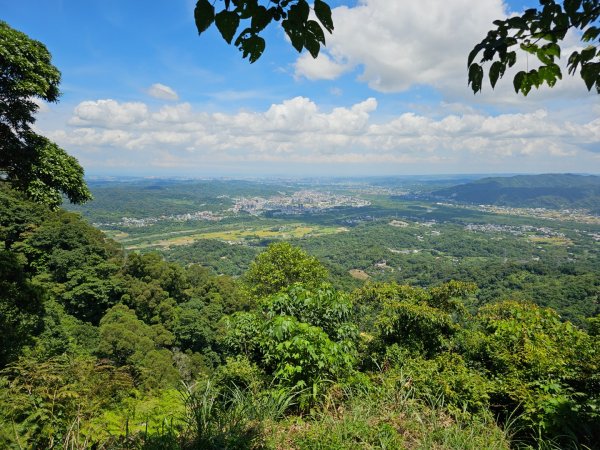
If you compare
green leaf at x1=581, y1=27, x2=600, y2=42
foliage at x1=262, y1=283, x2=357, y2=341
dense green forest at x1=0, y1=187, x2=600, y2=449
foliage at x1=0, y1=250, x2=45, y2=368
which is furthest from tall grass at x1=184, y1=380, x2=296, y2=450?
foliage at x1=0, y1=250, x2=45, y2=368

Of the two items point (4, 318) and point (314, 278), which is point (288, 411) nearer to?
point (4, 318)

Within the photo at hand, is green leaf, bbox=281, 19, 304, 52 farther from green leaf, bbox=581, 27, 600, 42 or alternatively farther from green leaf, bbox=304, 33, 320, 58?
green leaf, bbox=581, 27, 600, 42

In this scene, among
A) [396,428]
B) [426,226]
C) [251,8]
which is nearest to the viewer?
[251,8]

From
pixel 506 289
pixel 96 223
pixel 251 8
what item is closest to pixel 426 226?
pixel 506 289

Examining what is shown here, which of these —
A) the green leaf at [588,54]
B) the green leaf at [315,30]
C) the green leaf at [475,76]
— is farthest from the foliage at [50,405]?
the green leaf at [588,54]

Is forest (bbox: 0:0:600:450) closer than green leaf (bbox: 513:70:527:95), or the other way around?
Answer: green leaf (bbox: 513:70:527:95)
